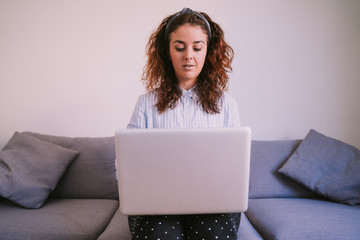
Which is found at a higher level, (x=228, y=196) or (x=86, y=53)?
(x=86, y=53)

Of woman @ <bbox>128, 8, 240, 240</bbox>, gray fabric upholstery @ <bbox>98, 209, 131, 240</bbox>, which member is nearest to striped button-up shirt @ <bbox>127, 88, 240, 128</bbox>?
woman @ <bbox>128, 8, 240, 240</bbox>

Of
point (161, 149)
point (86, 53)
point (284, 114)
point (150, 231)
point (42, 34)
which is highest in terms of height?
point (42, 34)

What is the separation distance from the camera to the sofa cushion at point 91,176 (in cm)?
166

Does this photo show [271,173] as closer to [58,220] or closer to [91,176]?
[91,176]

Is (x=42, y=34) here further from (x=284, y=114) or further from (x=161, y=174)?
(x=284, y=114)

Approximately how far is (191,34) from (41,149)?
4.16ft

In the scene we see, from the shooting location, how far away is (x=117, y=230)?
123 centimetres

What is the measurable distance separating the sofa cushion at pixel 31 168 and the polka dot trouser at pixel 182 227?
2.82 ft

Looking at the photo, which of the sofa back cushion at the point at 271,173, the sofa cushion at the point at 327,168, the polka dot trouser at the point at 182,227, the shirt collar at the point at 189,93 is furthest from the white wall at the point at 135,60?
the polka dot trouser at the point at 182,227

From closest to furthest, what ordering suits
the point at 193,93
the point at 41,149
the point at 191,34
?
the point at 191,34, the point at 193,93, the point at 41,149

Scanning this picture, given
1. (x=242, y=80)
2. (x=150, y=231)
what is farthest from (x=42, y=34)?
(x=150, y=231)

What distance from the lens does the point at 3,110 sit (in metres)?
2.07

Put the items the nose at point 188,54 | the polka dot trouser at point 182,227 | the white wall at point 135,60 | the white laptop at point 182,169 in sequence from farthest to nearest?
the white wall at point 135,60 < the nose at point 188,54 < the polka dot trouser at point 182,227 < the white laptop at point 182,169

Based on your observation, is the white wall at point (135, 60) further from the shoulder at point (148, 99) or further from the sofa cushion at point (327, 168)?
the shoulder at point (148, 99)
